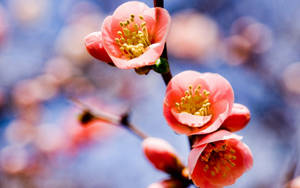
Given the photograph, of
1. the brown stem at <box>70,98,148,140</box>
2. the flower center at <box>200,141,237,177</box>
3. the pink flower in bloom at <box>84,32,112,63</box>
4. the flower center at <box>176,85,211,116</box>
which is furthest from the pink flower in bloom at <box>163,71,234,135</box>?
the brown stem at <box>70,98,148,140</box>

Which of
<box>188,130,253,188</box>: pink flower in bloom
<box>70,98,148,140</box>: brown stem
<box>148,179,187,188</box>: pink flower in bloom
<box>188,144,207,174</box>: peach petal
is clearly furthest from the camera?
<box>70,98,148,140</box>: brown stem

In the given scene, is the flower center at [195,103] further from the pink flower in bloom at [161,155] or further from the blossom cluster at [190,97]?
the pink flower in bloom at [161,155]

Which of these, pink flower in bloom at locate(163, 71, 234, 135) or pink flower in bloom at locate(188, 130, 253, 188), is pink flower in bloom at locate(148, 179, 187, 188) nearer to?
pink flower in bloom at locate(188, 130, 253, 188)

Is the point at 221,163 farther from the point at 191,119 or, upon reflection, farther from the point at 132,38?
the point at 132,38

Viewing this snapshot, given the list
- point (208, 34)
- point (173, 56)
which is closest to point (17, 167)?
point (173, 56)

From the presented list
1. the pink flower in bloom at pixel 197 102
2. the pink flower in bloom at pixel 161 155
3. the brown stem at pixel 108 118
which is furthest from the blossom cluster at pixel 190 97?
the brown stem at pixel 108 118

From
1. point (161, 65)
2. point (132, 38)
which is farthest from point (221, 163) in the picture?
point (132, 38)

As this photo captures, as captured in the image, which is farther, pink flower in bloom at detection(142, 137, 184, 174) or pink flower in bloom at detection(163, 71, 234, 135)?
pink flower in bloom at detection(142, 137, 184, 174)
